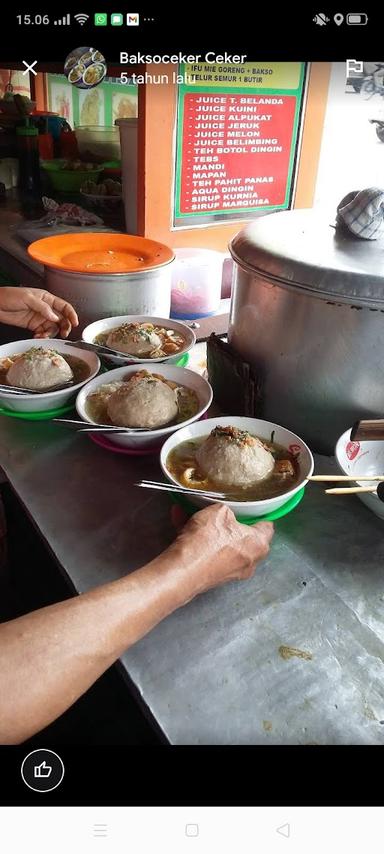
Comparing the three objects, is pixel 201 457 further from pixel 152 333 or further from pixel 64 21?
pixel 64 21

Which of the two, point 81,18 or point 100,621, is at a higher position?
point 81,18

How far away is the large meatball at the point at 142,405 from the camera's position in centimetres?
131

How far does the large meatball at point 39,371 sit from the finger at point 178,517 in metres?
0.50

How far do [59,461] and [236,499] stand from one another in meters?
0.49

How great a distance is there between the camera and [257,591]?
1055 millimetres

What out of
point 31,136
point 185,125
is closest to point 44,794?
point 185,125

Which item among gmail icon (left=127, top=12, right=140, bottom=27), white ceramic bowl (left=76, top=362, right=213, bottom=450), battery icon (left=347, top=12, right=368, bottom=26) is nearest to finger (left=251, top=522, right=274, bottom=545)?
white ceramic bowl (left=76, top=362, right=213, bottom=450)

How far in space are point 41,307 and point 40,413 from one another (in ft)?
1.42

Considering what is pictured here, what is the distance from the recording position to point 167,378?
1.53 m

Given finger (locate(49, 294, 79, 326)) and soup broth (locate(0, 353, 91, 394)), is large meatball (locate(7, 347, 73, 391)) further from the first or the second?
finger (locate(49, 294, 79, 326))

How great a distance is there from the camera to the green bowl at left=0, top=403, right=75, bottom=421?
143 centimetres

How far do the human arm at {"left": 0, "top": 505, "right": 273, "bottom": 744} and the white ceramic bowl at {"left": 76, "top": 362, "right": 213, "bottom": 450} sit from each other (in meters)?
0.30

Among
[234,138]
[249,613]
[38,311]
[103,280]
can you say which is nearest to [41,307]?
[38,311]

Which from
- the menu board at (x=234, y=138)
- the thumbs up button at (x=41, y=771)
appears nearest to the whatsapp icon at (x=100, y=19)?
the menu board at (x=234, y=138)
